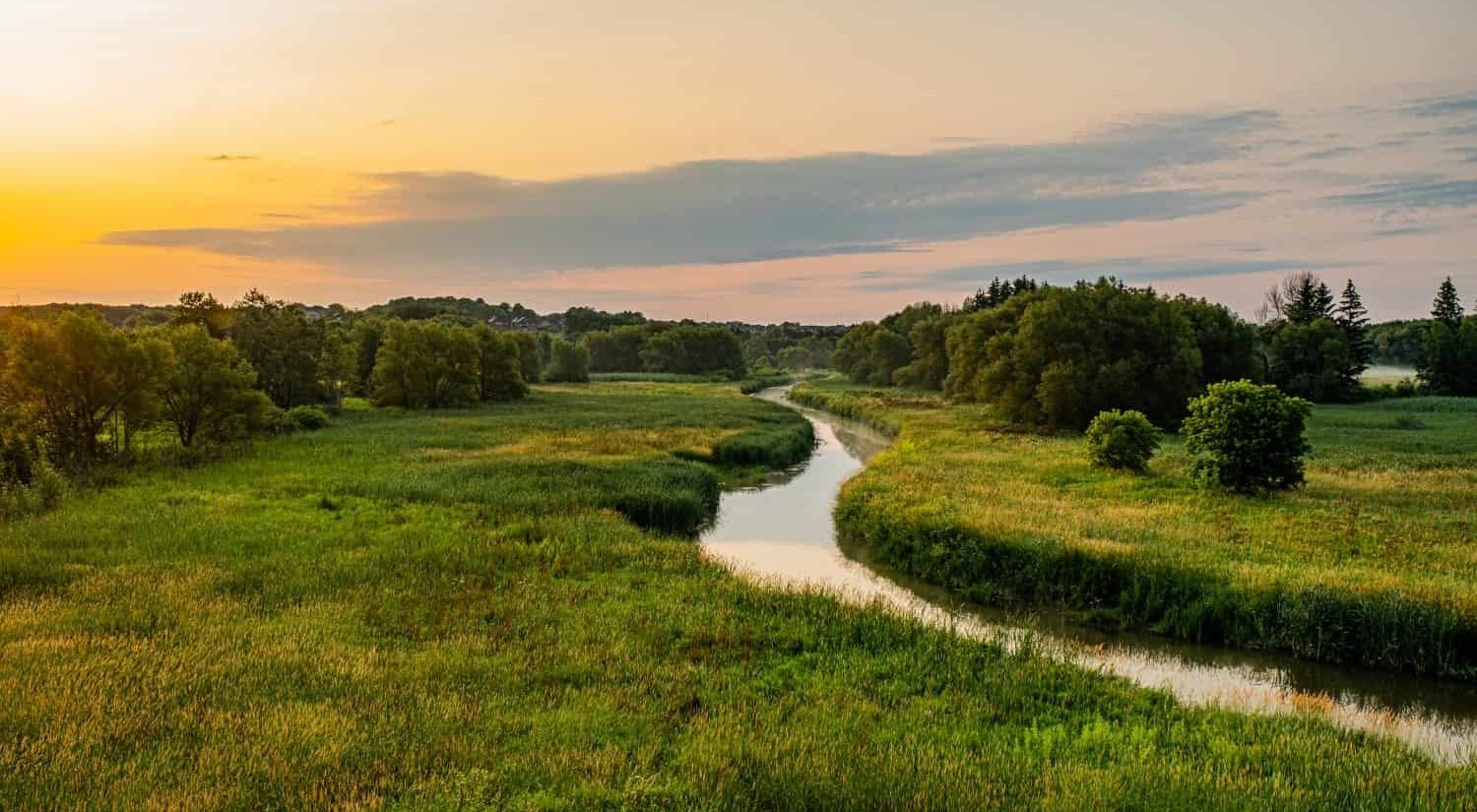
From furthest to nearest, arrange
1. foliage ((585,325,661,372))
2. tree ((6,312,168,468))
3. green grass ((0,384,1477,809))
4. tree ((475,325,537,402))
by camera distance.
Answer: foliage ((585,325,661,372)) < tree ((475,325,537,402)) < tree ((6,312,168,468)) < green grass ((0,384,1477,809))

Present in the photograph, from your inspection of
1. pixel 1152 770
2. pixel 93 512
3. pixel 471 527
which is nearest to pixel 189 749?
pixel 1152 770

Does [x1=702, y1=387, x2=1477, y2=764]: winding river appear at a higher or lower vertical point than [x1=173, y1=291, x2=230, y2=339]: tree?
lower

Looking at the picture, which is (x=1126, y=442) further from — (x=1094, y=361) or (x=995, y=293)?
(x=995, y=293)

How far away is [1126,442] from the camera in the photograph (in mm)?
30156

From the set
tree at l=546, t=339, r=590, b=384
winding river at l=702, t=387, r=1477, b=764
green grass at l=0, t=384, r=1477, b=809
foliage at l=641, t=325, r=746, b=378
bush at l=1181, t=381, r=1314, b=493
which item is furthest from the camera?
foliage at l=641, t=325, r=746, b=378

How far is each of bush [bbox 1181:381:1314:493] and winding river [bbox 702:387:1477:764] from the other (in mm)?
11337

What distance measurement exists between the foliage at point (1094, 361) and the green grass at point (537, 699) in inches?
1392

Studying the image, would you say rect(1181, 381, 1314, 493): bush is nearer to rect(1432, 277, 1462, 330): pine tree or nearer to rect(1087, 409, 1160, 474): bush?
rect(1087, 409, 1160, 474): bush

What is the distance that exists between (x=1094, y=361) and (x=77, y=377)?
48.9 metres

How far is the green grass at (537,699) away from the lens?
8.41 metres

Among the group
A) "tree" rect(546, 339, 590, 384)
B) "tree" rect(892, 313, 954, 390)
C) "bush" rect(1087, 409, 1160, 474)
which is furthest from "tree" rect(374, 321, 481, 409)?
"bush" rect(1087, 409, 1160, 474)

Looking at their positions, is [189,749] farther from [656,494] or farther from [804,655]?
[656,494]

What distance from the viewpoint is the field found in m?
14.9

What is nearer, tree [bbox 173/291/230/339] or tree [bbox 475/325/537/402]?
tree [bbox 173/291/230/339]
